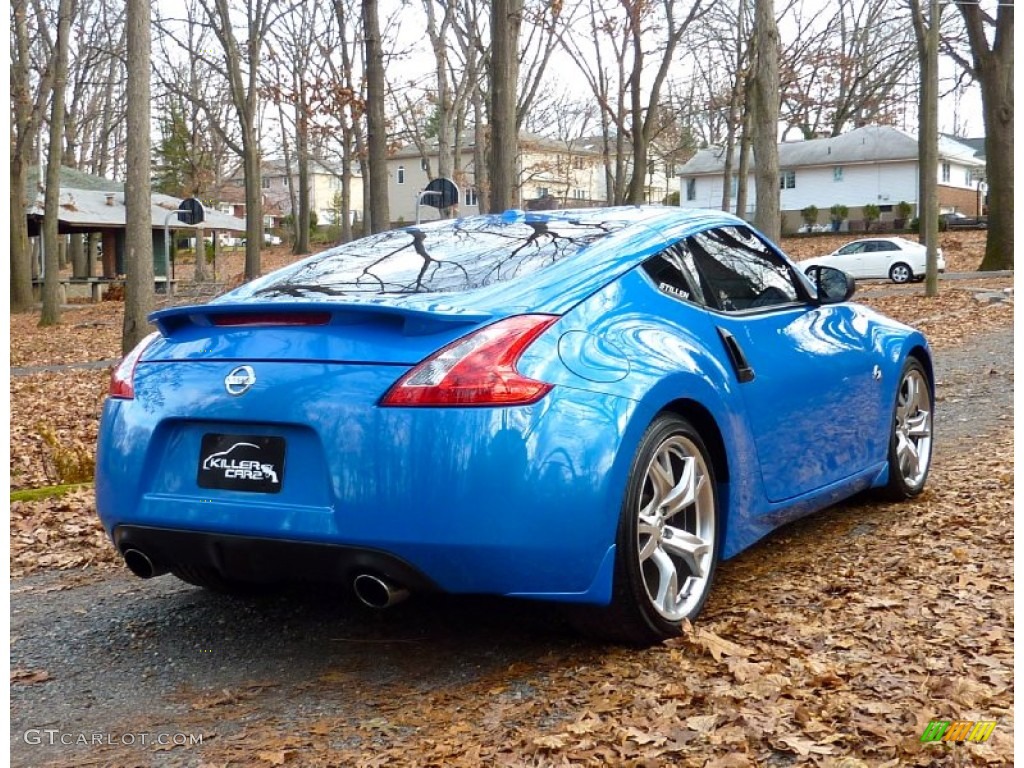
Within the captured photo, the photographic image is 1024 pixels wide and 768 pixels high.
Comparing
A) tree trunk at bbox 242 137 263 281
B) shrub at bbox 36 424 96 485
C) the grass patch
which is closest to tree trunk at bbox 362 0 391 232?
shrub at bbox 36 424 96 485

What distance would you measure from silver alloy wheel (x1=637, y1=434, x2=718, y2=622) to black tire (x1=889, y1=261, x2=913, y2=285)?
30.1 meters

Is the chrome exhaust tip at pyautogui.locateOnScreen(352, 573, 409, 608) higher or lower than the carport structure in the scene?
lower

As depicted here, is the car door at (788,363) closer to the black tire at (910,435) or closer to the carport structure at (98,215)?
the black tire at (910,435)

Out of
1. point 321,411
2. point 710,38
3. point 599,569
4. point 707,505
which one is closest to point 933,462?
point 707,505

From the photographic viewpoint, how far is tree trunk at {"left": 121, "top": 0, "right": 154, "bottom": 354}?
12.8m

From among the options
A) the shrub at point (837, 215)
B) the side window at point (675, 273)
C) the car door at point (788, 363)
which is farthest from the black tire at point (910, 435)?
the shrub at point (837, 215)

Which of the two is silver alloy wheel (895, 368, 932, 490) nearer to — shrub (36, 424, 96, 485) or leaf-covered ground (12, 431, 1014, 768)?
leaf-covered ground (12, 431, 1014, 768)

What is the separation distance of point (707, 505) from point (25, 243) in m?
28.7

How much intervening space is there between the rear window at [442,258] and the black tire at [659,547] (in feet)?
2.51

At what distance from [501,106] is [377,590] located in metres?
11.9

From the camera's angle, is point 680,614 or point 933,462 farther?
point 933,462

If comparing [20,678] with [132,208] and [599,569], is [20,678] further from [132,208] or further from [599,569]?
[132,208]

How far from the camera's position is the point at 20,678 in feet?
12.7

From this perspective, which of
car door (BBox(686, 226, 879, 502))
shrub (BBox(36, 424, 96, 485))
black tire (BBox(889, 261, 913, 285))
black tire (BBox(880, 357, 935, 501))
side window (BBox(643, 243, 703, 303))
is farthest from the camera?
black tire (BBox(889, 261, 913, 285))
